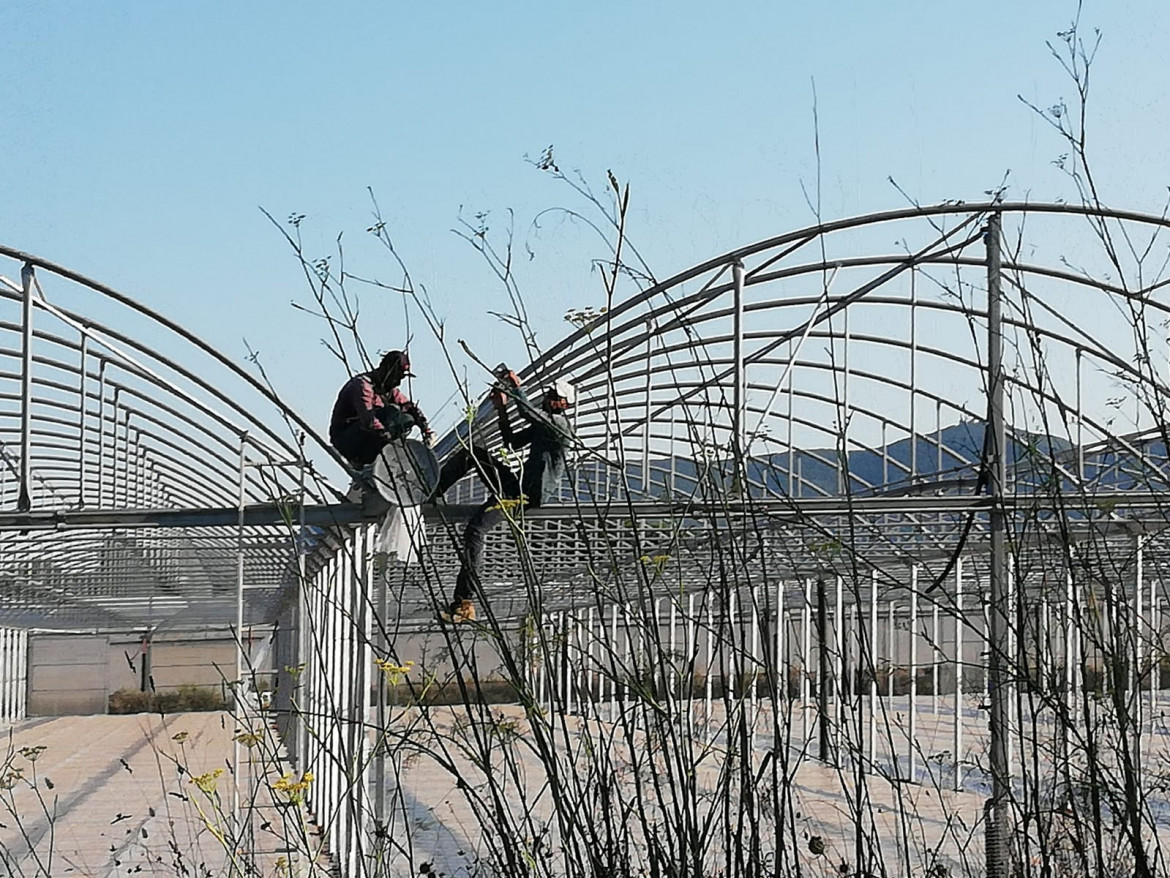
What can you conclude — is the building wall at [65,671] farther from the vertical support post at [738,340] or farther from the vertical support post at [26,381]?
the vertical support post at [738,340]

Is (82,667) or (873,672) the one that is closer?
(873,672)

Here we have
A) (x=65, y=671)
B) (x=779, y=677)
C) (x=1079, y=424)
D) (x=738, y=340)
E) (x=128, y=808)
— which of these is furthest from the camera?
(x=65, y=671)

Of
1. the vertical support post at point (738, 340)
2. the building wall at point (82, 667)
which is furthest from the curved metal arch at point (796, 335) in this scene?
the building wall at point (82, 667)

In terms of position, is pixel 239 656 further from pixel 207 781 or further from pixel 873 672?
pixel 873 672

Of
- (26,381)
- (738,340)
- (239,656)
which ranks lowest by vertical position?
(239,656)

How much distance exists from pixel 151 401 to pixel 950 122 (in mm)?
11916

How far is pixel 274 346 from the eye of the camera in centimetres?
302

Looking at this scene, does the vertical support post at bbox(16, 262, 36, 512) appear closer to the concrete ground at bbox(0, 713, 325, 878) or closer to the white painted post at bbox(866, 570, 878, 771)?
the concrete ground at bbox(0, 713, 325, 878)

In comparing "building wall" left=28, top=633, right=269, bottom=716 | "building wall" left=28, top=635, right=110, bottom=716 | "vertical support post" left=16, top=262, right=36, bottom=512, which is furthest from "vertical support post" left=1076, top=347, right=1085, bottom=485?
"building wall" left=28, top=635, right=110, bottom=716

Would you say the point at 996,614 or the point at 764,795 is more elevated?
the point at 996,614

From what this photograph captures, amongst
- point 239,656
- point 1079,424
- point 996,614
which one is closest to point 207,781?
point 1079,424

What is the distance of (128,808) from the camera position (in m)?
14.5

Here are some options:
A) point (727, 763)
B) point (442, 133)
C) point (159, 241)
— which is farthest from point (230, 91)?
point (727, 763)

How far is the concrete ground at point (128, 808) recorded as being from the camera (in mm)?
7125
